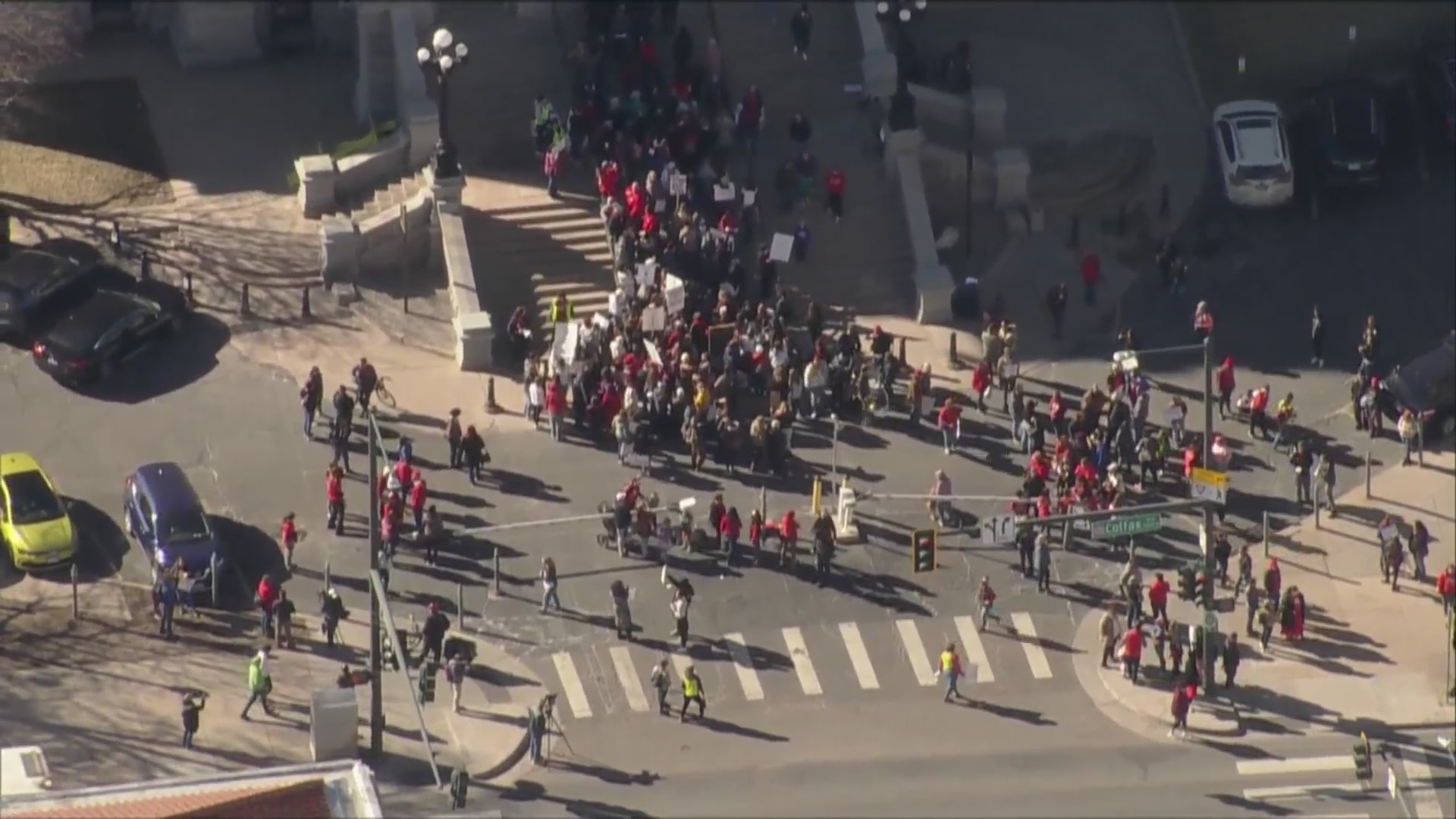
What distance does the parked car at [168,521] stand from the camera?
257 feet

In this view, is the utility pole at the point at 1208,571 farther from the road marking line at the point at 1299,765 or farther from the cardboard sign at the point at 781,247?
the cardboard sign at the point at 781,247

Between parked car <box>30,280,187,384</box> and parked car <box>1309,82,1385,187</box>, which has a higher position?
parked car <box>1309,82,1385,187</box>

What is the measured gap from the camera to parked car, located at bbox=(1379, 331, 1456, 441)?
84500 mm

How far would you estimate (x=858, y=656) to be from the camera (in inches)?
3086

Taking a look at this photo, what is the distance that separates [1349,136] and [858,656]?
2043cm

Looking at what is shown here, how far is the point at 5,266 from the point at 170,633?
444 inches

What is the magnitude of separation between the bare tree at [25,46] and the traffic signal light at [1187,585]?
2661 centimetres

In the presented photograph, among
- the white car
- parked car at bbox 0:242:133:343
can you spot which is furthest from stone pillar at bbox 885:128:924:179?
parked car at bbox 0:242:133:343

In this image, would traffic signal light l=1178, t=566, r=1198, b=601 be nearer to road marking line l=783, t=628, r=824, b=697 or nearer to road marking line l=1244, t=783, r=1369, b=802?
road marking line l=1244, t=783, r=1369, b=802

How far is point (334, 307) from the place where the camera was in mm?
86938

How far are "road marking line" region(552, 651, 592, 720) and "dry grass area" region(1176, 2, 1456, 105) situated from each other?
81.1 feet

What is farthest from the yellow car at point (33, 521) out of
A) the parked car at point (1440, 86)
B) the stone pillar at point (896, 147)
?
the parked car at point (1440, 86)

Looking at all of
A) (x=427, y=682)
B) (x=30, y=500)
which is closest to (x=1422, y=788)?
(x=427, y=682)

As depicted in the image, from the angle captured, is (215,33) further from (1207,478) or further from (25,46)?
(1207,478)
